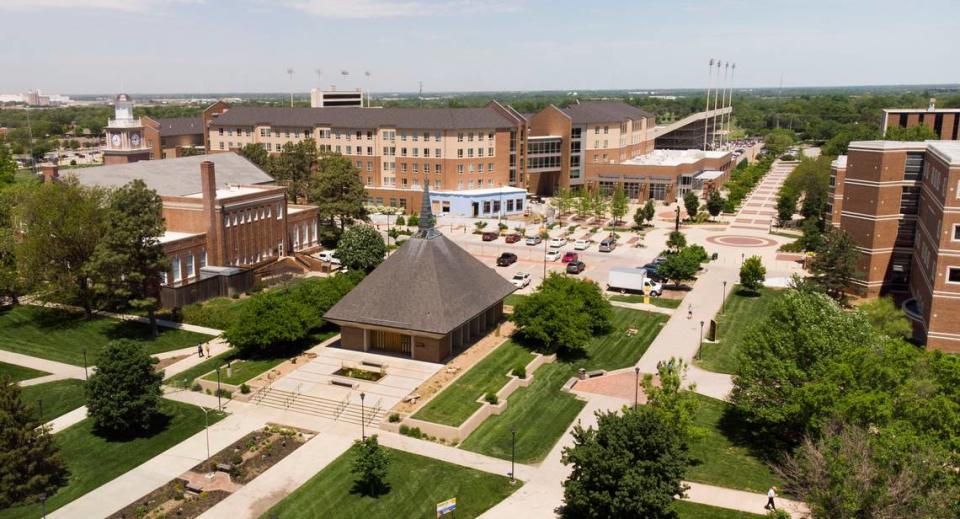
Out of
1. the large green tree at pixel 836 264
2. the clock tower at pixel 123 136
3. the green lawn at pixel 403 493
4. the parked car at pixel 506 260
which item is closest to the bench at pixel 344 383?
the green lawn at pixel 403 493

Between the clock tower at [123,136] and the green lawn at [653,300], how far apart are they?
77.0m

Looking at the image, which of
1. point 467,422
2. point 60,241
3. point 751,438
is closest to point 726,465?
point 751,438

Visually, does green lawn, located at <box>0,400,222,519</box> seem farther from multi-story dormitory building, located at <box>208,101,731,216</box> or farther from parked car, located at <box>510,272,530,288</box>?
multi-story dormitory building, located at <box>208,101,731,216</box>

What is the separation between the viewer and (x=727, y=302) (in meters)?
68.4

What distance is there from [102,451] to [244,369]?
38.4 feet

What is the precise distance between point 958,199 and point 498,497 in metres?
40.9

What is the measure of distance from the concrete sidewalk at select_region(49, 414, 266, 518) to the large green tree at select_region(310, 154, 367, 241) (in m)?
47.1

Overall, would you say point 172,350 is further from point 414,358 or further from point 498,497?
point 498,497

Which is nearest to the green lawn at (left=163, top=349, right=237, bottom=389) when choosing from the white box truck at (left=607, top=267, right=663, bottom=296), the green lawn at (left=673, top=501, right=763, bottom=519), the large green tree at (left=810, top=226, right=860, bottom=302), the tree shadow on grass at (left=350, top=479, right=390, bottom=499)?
the tree shadow on grass at (left=350, top=479, right=390, bottom=499)

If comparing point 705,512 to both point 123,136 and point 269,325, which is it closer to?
point 269,325

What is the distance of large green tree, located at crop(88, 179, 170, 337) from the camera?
55.9 metres

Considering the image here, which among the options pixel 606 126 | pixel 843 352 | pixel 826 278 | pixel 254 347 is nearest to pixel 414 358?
pixel 254 347

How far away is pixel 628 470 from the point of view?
30531mm

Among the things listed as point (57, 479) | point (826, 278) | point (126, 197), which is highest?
point (126, 197)
